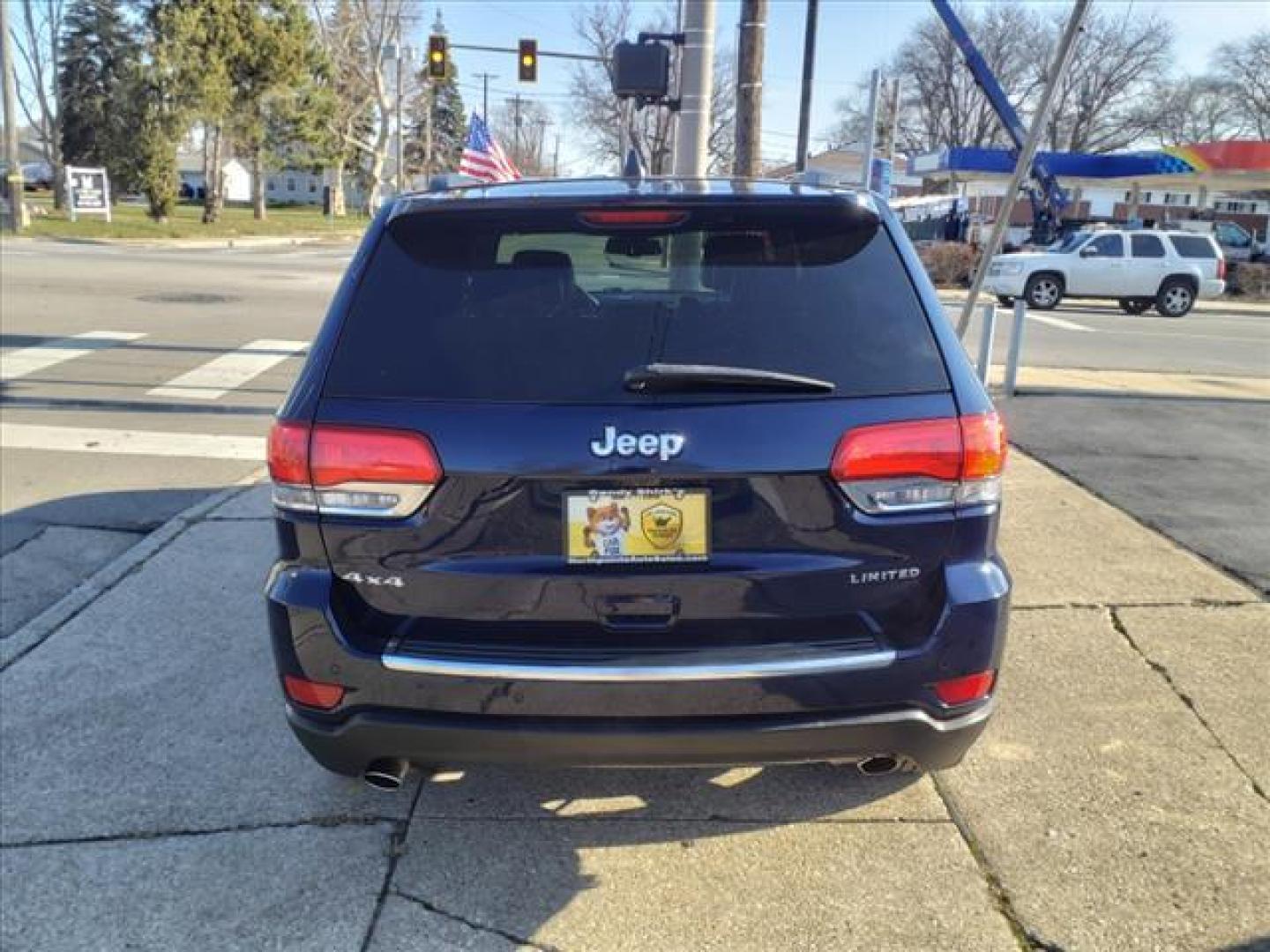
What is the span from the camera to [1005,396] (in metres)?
9.92

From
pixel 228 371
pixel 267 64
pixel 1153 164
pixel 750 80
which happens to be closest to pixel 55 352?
pixel 228 371

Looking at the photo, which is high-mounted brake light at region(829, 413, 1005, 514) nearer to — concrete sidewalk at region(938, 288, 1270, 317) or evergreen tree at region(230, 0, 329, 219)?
concrete sidewalk at region(938, 288, 1270, 317)

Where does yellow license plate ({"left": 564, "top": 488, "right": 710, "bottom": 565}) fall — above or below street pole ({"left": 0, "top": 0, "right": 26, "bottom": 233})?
below

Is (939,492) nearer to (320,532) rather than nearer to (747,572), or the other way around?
(747,572)

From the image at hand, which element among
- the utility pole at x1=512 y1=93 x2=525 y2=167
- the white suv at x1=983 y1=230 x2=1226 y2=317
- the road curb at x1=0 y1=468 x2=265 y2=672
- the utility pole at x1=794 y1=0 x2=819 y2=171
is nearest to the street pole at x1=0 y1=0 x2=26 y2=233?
the utility pole at x1=794 y1=0 x2=819 y2=171

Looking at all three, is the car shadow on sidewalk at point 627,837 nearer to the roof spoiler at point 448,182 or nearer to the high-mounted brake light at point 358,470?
the high-mounted brake light at point 358,470

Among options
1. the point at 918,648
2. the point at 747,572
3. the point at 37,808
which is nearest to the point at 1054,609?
the point at 918,648

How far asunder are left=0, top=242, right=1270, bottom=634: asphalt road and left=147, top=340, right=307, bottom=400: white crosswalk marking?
3cm

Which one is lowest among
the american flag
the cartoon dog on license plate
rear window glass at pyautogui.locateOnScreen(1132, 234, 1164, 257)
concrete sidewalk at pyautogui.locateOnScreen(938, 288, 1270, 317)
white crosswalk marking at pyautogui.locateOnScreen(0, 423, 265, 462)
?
white crosswalk marking at pyautogui.locateOnScreen(0, 423, 265, 462)

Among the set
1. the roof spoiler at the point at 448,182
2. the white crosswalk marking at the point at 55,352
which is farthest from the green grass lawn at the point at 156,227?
the roof spoiler at the point at 448,182

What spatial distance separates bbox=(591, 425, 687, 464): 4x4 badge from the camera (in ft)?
7.73

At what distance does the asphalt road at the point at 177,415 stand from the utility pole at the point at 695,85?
153 inches

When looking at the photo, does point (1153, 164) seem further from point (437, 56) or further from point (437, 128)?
point (437, 128)

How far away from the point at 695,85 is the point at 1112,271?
52.2 feet
